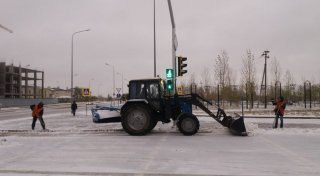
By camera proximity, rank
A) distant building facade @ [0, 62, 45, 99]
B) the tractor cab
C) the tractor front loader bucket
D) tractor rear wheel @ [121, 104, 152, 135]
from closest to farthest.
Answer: the tractor front loader bucket < tractor rear wheel @ [121, 104, 152, 135] < the tractor cab < distant building facade @ [0, 62, 45, 99]

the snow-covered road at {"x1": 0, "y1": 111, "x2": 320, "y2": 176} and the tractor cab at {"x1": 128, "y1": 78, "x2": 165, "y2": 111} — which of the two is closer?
the snow-covered road at {"x1": 0, "y1": 111, "x2": 320, "y2": 176}

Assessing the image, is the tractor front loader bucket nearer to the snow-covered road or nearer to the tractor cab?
the snow-covered road

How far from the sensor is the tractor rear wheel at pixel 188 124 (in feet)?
52.1

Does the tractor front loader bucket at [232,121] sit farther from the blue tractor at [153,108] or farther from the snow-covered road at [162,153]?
the snow-covered road at [162,153]

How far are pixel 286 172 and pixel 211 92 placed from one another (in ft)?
125

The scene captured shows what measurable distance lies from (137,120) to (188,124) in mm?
2282

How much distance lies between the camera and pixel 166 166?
9.25m

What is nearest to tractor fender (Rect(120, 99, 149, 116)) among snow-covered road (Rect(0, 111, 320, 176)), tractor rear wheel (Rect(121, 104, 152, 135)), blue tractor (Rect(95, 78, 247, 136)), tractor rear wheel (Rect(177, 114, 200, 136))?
blue tractor (Rect(95, 78, 247, 136))

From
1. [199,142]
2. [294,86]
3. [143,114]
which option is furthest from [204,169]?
[294,86]

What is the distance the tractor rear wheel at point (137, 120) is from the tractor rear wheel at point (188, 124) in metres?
1.40

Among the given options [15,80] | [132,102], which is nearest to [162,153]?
[132,102]

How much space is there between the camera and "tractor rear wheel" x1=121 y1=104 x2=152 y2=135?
639 inches

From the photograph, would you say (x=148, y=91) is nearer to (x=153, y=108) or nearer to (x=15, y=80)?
(x=153, y=108)

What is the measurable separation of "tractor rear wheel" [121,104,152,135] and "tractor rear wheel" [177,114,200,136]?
140cm
